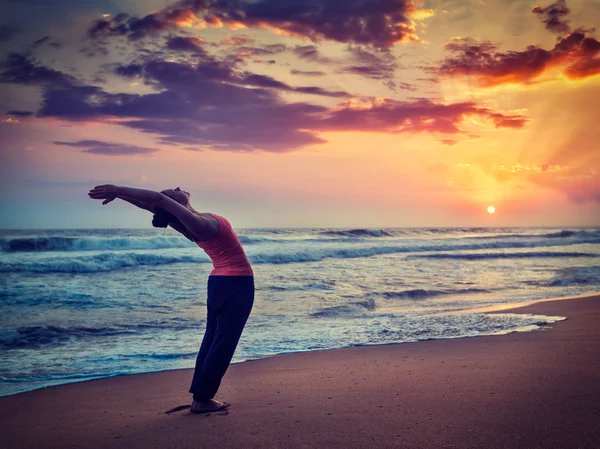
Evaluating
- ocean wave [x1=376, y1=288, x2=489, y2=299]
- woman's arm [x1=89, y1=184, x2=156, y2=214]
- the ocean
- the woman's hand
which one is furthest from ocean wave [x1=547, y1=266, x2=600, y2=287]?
the woman's hand

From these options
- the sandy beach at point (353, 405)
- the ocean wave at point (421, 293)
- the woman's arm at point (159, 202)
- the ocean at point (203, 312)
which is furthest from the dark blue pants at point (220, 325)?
the ocean wave at point (421, 293)

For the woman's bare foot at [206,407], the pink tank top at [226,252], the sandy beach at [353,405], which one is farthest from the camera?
the woman's bare foot at [206,407]

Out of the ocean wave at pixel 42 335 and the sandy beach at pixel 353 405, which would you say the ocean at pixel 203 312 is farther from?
the sandy beach at pixel 353 405

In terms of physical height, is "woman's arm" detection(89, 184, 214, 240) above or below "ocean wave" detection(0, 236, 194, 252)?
above

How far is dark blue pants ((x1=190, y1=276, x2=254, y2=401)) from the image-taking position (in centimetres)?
420

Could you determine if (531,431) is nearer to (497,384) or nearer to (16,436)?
(497,384)

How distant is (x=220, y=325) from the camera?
4238 millimetres

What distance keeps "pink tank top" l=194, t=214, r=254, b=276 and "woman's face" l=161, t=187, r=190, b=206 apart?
0.24 m

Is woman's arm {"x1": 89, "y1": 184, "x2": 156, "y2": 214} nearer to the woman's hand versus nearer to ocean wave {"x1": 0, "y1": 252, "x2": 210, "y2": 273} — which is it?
the woman's hand

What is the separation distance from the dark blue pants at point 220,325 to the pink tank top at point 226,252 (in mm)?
55

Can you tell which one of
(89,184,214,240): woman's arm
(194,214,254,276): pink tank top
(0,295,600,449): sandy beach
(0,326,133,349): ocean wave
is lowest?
(0,326,133,349): ocean wave

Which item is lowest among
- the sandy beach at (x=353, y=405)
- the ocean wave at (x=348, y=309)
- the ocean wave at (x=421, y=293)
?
the ocean wave at (x=348, y=309)

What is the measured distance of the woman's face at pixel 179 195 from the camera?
3.89m

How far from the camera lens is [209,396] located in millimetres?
4348
